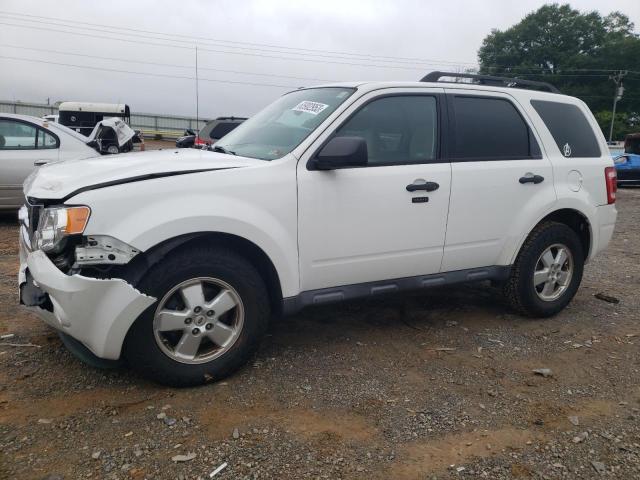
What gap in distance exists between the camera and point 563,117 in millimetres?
4578

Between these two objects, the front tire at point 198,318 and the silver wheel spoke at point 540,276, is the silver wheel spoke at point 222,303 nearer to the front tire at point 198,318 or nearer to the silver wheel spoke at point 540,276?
the front tire at point 198,318

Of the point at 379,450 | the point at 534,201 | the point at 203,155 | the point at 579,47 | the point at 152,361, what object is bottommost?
the point at 379,450

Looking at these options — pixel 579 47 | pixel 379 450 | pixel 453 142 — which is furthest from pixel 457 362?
pixel 579 47

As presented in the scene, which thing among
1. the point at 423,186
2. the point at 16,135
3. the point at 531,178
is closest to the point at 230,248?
the point at 423,186

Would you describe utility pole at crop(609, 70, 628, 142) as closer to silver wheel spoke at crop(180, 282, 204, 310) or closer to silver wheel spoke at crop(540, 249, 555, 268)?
silver wheel spoke at crop(540, 249, 555, 268)

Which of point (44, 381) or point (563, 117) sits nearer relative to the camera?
point (44, 381)

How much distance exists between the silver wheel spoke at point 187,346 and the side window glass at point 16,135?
18.5 feet

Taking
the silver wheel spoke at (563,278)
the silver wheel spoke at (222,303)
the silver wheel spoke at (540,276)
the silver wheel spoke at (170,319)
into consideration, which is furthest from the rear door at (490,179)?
the silver wheel spoke at (170,319)

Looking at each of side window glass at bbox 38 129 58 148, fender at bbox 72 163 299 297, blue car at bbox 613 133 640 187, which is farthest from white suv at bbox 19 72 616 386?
blue car at bbox 613 133 640 187

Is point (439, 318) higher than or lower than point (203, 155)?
lower

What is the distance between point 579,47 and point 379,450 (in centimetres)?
6100

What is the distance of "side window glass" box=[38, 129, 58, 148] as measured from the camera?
293 inches

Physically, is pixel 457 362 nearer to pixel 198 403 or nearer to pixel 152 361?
pixel 198 403

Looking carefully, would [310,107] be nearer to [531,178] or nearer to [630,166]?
[531,178]
